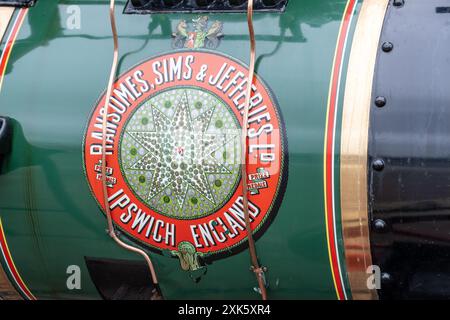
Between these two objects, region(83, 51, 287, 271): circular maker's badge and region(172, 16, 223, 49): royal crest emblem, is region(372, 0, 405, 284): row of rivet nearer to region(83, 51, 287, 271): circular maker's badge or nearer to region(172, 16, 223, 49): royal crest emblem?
region(83, 51, 287, 271): circular maker's badge

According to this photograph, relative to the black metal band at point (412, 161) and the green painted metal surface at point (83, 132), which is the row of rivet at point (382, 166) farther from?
the green painted metal surface at point (83, 132)

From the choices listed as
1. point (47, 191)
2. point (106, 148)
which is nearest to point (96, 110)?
point (106, 148)

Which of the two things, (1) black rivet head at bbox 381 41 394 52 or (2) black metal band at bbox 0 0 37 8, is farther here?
(2) black metal band at bbox 0 0 37 8

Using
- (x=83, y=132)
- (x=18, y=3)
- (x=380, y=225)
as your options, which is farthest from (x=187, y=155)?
(x=18, y=3)

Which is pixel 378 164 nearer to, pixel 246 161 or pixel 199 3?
pixel 246 161

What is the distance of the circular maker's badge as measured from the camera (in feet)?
7.95

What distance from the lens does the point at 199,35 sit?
258cm

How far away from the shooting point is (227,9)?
2607mm

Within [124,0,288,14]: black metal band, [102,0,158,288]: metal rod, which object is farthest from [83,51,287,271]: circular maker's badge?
[124,0,288,14]: black metal band

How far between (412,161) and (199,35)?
834 mm

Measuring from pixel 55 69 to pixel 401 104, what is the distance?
1192mm

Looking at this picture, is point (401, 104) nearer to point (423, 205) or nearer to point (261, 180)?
point (423, 205)

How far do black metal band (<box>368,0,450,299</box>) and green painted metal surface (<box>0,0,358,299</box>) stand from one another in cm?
18

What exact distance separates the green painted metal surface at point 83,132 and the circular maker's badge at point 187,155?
0.15 feet
